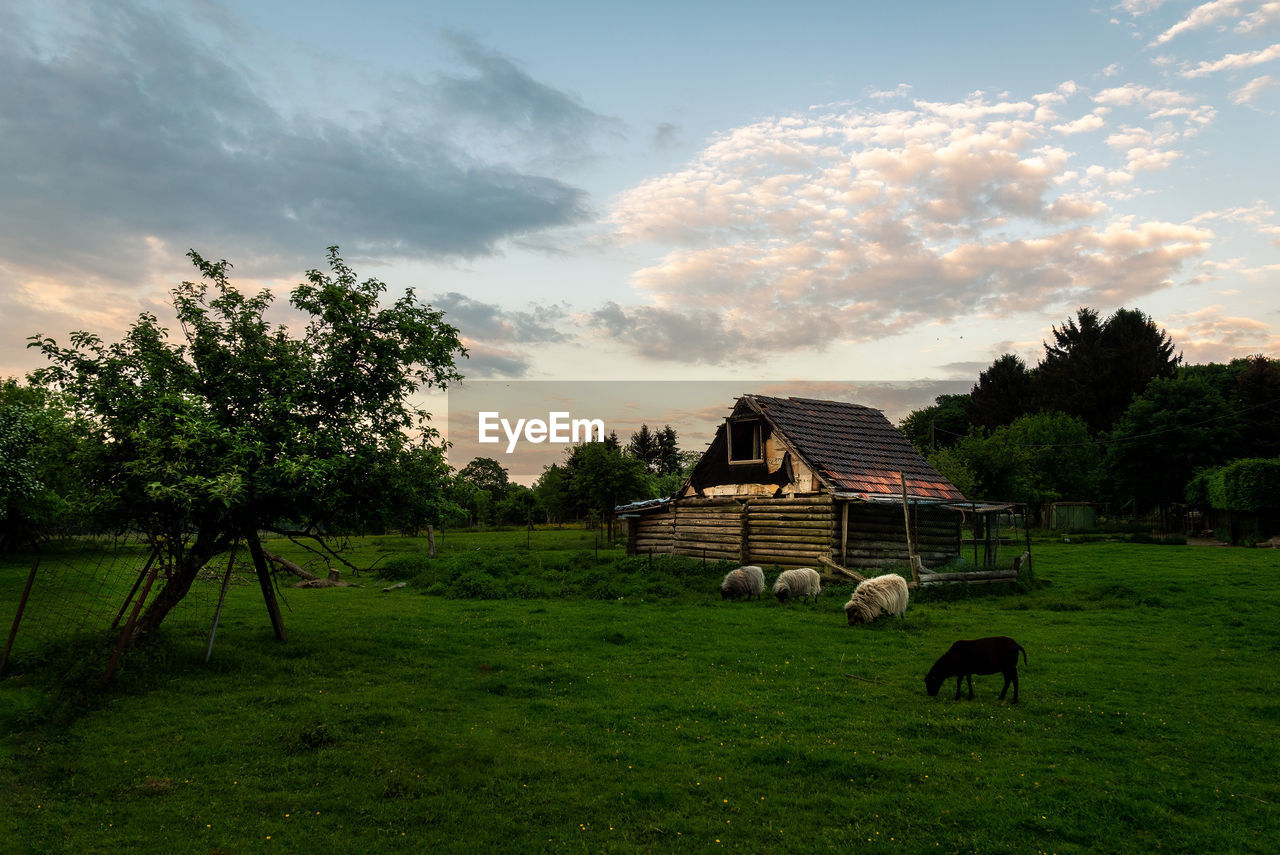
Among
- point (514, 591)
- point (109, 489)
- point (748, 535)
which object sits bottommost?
point (514, 591)

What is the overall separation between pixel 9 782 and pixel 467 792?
551 centimetres

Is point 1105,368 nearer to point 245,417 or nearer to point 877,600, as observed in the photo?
point 877,600

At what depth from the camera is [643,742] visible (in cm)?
973

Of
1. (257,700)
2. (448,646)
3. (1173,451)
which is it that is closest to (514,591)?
(448,646)

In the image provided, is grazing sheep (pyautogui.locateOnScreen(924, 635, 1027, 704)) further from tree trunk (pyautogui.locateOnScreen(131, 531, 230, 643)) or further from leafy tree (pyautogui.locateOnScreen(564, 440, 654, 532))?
leafy tree (pyautogui.locateOnScreen(564, 440, 654, 532))

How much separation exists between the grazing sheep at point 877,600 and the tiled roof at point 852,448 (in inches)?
279

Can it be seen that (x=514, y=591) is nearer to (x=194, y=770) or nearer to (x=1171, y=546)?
(x=194, y=770)

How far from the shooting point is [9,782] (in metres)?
8.37

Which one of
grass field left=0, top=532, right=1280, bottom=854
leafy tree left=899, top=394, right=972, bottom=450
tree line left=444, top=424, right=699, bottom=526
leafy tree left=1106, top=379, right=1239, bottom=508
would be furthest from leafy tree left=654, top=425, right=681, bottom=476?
grass field left=0, top=532, right=1280, bottom=854

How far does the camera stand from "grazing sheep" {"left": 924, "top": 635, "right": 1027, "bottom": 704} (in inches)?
448

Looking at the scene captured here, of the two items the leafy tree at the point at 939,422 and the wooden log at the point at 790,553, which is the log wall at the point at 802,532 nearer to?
the wooden log at the point at 790,553

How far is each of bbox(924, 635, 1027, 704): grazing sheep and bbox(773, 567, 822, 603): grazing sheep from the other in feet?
35.1

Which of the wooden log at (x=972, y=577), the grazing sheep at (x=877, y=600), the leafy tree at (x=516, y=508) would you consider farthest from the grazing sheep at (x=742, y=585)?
the leafy tree at (x=516, y=508)

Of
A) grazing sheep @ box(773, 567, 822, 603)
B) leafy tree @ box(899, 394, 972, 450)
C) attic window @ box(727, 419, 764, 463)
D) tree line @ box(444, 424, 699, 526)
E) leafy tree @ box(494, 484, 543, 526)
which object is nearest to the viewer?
grazing sheep @ box(773, 567, 822, 603)
